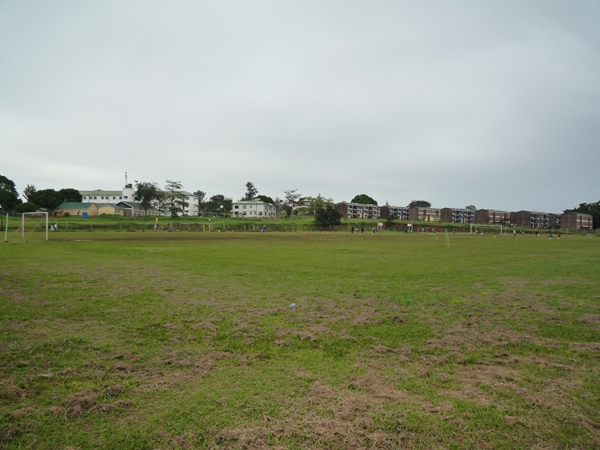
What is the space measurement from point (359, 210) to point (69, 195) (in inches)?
4456

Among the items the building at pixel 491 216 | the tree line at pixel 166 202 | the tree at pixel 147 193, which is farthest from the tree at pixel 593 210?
the tree at pixel 147 193

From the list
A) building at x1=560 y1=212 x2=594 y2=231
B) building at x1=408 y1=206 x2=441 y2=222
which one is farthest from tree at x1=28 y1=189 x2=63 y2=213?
building at x1=560 y1=212 x2=594 y2=231

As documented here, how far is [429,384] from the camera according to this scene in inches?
188

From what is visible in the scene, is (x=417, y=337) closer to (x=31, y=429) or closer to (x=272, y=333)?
(x=272, y=333)

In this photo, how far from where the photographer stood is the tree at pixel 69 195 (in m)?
116

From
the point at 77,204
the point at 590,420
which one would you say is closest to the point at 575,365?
the point at 590,420

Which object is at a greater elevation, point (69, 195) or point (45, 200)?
point (69, 195)

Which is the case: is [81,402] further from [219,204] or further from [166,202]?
[219,204]

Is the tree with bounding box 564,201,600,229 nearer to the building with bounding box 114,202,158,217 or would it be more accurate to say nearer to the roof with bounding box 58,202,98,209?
the building with bounding box 114,202,158,217

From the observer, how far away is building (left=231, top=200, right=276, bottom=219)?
443ft

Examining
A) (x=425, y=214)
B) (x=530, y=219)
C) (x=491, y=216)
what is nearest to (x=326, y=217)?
(x=425, y=214)

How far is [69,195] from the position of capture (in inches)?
4638

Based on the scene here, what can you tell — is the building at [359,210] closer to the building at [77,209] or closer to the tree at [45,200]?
the building at [77,209]

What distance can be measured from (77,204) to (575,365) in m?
125
